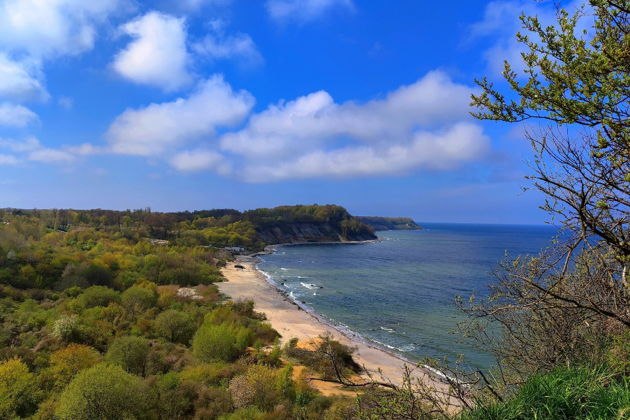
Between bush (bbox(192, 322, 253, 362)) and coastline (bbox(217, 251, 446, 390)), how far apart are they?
23.5 feet

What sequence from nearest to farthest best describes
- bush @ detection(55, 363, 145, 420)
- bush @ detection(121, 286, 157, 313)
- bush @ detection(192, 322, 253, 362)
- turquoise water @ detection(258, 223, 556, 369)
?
1. bush @ detection(55, 363, 145, 420)
2. bush @ detection(192, 322, 253, 362)
3. turquoise water @ detection(258, 223, 556, 369)
4. bush @ detection(121, 286, 157, 313)

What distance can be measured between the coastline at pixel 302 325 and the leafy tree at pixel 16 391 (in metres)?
15.2

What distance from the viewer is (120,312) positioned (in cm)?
3088

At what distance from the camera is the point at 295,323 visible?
40.2 metres

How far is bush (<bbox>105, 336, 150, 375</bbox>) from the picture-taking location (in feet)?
67.2

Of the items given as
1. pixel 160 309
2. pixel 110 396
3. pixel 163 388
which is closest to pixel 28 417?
pixel 110 396

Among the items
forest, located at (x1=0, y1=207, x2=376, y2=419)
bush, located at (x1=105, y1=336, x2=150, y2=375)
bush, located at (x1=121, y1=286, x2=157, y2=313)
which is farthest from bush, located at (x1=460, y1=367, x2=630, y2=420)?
bush, located at (x1=121, y1=286, x2=157, y2=313)

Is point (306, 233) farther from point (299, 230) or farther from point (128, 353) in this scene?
point (128, 353)

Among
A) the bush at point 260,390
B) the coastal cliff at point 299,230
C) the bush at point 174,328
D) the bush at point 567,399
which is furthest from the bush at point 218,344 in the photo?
the coastal cliff at point 299,230

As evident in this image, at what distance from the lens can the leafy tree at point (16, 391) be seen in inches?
592

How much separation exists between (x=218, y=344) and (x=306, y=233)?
161918mm

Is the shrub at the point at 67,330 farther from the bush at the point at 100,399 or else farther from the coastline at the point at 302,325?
the coastline at the point at 302,325

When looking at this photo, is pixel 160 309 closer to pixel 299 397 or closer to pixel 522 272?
pixel 299 397

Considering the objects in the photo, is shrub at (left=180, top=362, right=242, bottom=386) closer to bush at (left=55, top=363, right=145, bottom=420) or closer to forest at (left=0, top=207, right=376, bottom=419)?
forest at (left=0, top=207, right=376, bottom=419)
